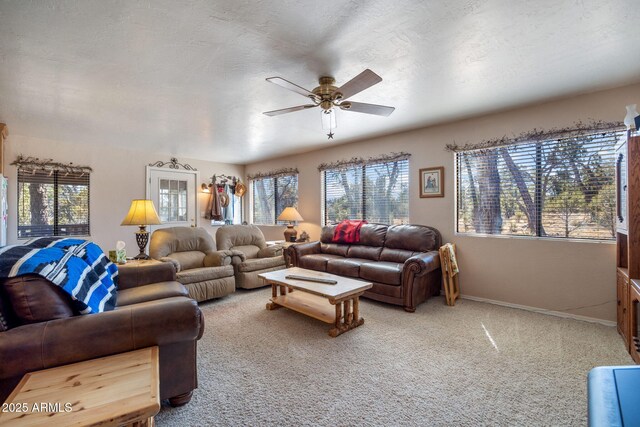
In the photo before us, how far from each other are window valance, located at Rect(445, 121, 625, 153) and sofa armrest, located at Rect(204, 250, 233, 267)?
137 inches

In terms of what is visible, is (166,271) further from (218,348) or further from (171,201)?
(171,201)

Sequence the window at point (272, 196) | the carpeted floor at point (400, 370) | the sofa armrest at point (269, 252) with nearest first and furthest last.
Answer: the carpeted floor at point (400, 370) → the sofa armrest at point (269, 252) → the window at point (272, 196)

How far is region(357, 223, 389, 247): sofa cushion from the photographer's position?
14.1ft

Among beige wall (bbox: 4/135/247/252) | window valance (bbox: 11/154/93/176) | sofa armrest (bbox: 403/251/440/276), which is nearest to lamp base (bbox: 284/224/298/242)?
sofa armrest (bbox: 403/251/440/276)

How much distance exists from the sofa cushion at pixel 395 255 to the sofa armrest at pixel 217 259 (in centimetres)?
223

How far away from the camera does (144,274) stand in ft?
9.05

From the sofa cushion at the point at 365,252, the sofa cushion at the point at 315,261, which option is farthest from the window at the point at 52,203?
the sofa cushion at the point at 365,252

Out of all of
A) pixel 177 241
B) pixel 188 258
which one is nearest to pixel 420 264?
pixel 188 258

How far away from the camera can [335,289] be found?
279cm

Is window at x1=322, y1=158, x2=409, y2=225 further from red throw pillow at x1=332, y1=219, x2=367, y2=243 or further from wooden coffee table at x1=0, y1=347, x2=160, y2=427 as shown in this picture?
wooden coffee table at x1=0, y1=347, x2=160, y2=427

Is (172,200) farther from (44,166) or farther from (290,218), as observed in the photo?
(290,218)

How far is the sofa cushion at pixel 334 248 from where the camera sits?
4.53m

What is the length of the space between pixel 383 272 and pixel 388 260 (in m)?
0.59

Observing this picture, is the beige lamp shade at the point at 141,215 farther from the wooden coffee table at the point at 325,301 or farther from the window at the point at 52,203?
the window at the point at 52,203
